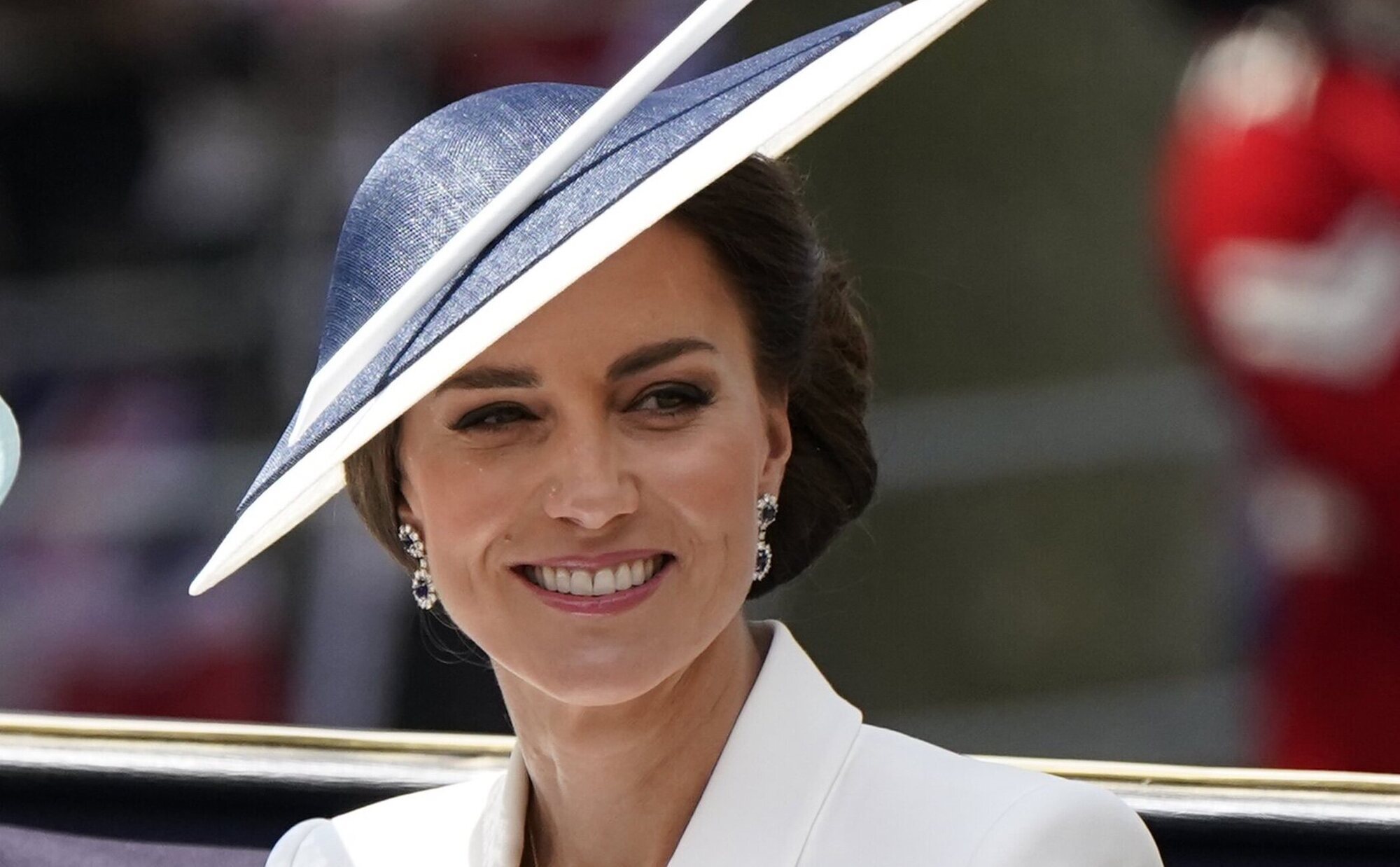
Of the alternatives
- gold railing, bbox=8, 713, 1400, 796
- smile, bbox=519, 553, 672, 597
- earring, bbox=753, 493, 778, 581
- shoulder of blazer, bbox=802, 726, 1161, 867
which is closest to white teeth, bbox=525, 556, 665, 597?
smile, bbox=519, 553, 672, 597

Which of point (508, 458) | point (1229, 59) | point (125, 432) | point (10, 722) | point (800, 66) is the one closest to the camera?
point (800, 66)

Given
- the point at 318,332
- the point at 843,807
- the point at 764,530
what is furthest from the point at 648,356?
the point at 318,332

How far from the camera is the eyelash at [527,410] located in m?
1.57

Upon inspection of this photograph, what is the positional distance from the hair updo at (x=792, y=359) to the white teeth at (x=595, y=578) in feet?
0.59

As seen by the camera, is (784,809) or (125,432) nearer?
(784,809)

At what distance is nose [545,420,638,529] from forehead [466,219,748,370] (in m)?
0.05

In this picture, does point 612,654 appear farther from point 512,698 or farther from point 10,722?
point 10,722

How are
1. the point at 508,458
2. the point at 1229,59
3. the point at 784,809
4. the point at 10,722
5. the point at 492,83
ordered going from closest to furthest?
the point at 508,458 → the point at 784,809 → the point at 10,722 → the point at 1229,59 → the point at 492,83

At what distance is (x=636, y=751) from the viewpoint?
5.53 ft

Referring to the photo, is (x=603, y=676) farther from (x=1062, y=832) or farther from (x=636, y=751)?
(x=1062, y=832)

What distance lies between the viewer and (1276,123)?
116 inches

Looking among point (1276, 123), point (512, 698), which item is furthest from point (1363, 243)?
point (512, 698)

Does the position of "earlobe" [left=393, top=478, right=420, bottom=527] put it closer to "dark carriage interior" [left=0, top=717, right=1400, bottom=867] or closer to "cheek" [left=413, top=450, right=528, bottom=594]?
"cheek" [left=413, top=450, right=528, bottom=594]

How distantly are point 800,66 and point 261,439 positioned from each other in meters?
2.89
